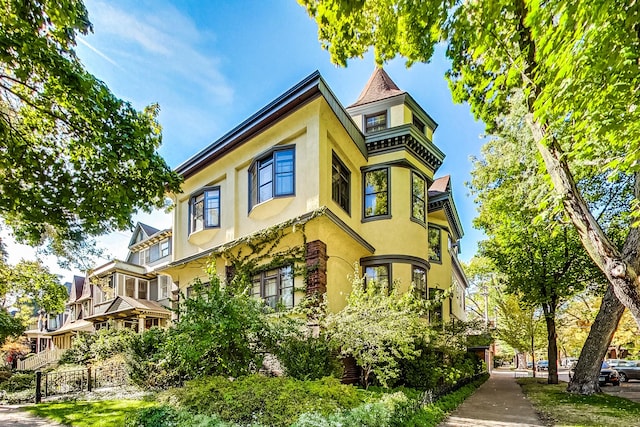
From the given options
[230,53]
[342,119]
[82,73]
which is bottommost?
[82,73]

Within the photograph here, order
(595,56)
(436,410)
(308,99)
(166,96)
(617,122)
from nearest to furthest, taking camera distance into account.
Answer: (595,56) < (617,122) < (436,410) < (166,96) < (308,99)

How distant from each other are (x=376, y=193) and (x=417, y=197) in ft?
5.60

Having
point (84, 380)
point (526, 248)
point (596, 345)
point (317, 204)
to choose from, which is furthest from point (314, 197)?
point (526, 248)

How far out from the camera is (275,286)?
12695 millimetres

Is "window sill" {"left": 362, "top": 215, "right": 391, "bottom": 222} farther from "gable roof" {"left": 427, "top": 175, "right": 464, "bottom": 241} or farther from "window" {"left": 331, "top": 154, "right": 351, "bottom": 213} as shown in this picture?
"gable roof" {"left": 427, "top": 175, "right": 464, "bottom": 241}

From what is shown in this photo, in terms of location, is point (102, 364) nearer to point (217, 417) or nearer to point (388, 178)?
point (217, 417)

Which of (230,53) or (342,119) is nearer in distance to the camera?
(230,53)

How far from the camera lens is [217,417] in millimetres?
6215

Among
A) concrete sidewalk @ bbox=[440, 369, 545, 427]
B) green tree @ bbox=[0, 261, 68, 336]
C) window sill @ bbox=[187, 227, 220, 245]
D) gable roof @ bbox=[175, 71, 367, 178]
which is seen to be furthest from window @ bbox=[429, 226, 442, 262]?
green tree @ bbox=[0, 261, 68, 336]

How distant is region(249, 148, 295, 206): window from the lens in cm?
1237

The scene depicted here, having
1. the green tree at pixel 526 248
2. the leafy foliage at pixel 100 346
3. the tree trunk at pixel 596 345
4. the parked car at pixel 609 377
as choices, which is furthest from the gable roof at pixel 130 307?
the parked car at pixel 609 377

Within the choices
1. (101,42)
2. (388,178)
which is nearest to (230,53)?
(101,42)

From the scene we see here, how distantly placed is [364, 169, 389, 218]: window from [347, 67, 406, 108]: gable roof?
10.7 ft

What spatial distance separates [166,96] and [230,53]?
2370 millimetres
